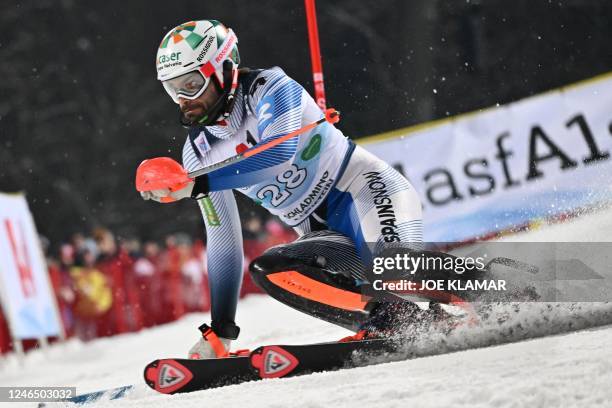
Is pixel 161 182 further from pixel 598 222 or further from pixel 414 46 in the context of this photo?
pixel 414 46

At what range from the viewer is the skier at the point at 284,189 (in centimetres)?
380

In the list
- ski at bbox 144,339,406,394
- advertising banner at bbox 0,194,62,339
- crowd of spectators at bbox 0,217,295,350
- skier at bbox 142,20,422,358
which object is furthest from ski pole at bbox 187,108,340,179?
crowd of spectators at bbox 0,217,295,350

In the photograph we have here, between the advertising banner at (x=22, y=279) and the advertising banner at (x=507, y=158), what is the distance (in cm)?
340

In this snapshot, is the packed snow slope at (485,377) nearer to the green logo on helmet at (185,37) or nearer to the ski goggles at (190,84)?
the ski goggles at (190,84)

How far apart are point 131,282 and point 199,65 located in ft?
23.4

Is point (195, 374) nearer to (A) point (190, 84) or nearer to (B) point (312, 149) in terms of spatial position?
(B) point (312, 149)

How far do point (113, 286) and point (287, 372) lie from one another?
7278 mm

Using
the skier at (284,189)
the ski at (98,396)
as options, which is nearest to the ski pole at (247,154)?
the skier at (284,189)

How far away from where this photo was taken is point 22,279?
28.2 ft

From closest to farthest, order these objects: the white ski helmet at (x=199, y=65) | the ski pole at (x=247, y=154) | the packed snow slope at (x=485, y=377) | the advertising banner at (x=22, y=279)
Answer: the packed snow slope at (x=485, y=377) → the ski pole at (x=247, y=154) → the white ski helmet at (x=199, y=65) → the advertising banner at (x=22, y=279)

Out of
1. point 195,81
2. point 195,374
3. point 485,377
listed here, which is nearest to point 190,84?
point 195,81

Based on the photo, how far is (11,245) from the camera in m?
8.52

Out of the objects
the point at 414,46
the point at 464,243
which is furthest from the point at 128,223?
the point at 464,243

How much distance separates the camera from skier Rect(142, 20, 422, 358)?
12.5ft
